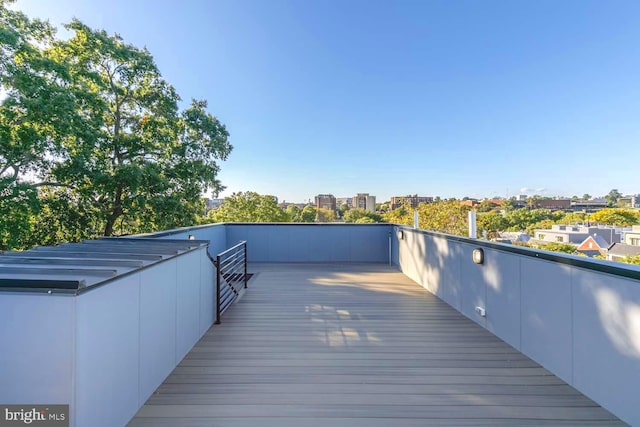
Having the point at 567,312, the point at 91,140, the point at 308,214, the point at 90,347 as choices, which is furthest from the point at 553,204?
the point at 308,214

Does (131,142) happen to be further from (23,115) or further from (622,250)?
(622,250)

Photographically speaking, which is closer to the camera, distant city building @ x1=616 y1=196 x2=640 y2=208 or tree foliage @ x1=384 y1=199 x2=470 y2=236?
distant city building @ x1=616 y1=196 x2=640 y2=208

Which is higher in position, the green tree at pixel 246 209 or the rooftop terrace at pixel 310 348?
the green tree at pixel 246 209

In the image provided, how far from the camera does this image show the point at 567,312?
1.99 m

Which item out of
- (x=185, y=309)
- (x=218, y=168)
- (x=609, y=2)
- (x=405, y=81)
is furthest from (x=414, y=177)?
(x=185, y=309)

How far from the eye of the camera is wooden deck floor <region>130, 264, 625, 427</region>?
1656 mm

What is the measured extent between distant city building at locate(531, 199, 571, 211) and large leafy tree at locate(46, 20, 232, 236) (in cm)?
1063

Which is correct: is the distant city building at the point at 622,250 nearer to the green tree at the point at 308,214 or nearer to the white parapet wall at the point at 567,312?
the white parapet wall at the point at 567,312

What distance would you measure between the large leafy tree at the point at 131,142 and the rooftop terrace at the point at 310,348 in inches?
264

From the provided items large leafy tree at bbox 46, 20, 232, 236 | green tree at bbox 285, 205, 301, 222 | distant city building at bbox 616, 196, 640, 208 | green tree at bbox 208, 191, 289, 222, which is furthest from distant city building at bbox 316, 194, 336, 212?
distant city building at bbox 616, 196, 640, 208

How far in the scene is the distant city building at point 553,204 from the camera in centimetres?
931

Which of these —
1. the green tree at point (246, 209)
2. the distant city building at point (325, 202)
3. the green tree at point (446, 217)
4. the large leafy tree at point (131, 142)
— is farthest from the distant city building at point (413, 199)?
the distant city building at point (325, 202)

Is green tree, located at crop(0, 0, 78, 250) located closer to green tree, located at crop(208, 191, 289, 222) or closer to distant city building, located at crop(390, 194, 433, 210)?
green tree, located at crop(208, 191, 289, 222)

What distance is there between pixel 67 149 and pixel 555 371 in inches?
419
